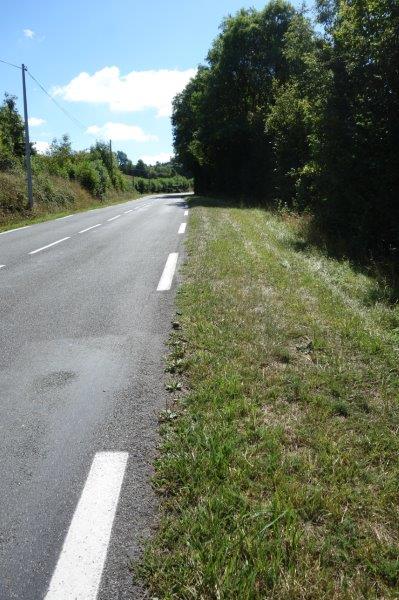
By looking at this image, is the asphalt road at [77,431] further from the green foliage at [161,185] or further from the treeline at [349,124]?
the green foliage at [161,185]

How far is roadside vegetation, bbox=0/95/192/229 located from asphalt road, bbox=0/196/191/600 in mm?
14732

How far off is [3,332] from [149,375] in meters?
2.23

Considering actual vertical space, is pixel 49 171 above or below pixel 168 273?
above

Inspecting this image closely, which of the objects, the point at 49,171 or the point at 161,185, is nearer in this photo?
the point at 49,171

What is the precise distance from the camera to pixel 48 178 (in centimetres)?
2833

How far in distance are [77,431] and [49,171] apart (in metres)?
31.4

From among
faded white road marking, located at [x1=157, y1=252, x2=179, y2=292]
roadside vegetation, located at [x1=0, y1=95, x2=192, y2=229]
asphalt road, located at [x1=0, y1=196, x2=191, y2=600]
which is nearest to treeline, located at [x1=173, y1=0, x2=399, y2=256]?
faded white road marking, located at [x1=157, y1=252, x2=179, y2=292]

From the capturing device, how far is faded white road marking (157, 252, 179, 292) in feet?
21.9

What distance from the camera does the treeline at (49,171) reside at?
22.4 metres

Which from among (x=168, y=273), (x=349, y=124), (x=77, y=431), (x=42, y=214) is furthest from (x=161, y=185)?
(x=77, y=431)

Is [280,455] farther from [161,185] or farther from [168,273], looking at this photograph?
[161,185]

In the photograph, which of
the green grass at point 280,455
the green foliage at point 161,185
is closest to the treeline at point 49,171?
the green grass at point 280,455

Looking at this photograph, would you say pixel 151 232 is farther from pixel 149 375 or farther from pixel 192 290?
pixel 149 375

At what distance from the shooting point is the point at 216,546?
77.1 inches
